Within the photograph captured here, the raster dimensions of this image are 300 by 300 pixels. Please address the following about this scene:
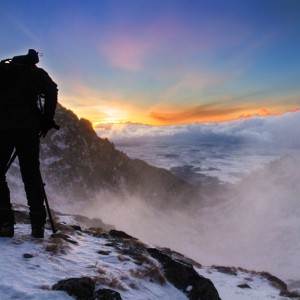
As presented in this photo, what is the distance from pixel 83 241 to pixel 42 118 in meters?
4.89

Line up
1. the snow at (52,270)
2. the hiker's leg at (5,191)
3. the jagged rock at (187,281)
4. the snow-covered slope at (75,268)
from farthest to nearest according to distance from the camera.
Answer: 1. the jagged rock at (187,281)
2. the hiker's leg at (5,191)
3. the snow-covered slope at (75,268)
4. the snow at (52,270)

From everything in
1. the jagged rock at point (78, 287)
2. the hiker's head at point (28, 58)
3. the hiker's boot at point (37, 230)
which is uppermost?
the hiker's head at point (28, 58)

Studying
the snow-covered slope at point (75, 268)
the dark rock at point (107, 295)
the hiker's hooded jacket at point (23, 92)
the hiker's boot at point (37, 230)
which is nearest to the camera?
the snow-covered slope at point (75, 268)

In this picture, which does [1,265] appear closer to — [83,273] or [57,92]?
[83,273]

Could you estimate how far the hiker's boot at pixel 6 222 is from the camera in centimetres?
947

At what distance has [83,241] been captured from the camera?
12539mm

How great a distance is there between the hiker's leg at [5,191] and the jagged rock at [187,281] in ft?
15.7

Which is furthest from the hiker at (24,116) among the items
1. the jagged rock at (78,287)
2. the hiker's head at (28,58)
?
the jagged rock at (78,287)

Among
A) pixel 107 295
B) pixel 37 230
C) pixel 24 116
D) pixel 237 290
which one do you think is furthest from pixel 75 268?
pixel 237 290

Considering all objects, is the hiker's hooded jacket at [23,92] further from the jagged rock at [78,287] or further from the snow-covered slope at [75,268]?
the jagged rock at [78,287]

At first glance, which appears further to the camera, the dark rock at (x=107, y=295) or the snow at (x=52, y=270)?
the dark rock at (x=107, y=295)

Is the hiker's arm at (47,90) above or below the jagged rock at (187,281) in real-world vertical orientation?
above

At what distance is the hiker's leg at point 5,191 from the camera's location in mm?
9414

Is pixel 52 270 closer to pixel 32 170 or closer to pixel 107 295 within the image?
pixel 107 295
